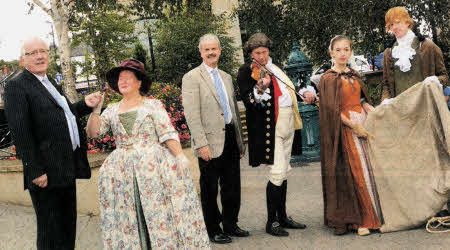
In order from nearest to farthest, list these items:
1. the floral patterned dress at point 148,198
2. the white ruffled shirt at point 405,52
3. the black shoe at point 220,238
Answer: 1. the floral patterned dress at point 148,198
2. the black shoe at point 220,238
3. the white ruffled shirt at point 405,52

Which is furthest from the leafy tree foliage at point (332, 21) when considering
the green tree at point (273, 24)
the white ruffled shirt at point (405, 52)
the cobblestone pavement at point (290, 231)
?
the white ruffled shirt at point (405, 52)

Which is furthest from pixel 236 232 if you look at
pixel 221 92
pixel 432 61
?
pixel 432 61

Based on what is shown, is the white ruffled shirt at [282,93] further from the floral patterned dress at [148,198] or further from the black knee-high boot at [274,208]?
the floral patterned dress at [148,198]

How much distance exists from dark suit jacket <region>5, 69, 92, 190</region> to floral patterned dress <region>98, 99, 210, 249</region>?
32 centimetres

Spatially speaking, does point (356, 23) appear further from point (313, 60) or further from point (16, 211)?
point (16, 211)

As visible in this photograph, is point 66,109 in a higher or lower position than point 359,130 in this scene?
higher

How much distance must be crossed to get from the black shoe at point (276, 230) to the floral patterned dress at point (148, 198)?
4.09 feet

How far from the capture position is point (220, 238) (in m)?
4.36

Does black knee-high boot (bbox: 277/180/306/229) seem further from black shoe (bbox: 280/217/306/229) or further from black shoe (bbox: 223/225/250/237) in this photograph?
black shoe (bbox: 223/225/250/237)

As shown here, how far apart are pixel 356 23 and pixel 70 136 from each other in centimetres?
855

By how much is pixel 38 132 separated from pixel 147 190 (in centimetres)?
90

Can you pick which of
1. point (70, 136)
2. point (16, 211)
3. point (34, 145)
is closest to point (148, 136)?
point (70, 136)

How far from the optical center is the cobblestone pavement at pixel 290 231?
13.1 ft

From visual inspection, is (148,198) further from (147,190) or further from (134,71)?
(134,71)
